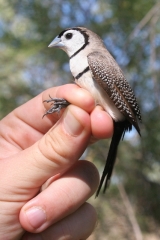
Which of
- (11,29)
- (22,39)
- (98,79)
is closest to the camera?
(98,79)

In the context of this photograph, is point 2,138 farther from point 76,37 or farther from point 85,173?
point 76,37

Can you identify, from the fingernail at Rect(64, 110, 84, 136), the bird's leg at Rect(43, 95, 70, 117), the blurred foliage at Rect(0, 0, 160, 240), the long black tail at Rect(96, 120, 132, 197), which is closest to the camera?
the fingernail at Rect(64, 110, 84, 136)

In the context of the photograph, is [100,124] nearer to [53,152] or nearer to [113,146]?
[53,152]

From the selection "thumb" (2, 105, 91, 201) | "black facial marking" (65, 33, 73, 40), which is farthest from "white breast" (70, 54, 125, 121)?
"black facial marking" (65, 33, 73, 40)

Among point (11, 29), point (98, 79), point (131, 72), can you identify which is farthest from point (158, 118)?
point (11, 29)

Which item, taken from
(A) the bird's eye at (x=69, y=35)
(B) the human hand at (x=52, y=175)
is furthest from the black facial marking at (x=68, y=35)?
(B) the human hand at (x=52, y=175)

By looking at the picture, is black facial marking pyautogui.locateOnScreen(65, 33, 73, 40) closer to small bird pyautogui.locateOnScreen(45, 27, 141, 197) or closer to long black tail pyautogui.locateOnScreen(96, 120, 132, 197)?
small bird pyautogui.locateOnScreen(45, 27, 141, 197)
